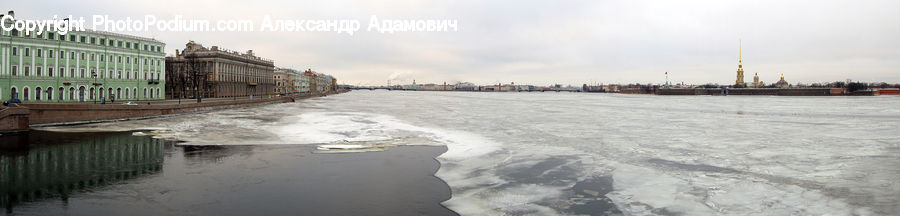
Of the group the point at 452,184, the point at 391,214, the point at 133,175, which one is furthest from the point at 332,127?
the point at 391,214

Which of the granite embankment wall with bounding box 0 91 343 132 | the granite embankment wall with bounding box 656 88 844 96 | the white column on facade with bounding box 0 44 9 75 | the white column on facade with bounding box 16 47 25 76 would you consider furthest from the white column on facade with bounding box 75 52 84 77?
the granite embankment wall with bounding box 656 88 844 96

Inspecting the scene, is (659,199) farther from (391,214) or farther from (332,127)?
(332,127)

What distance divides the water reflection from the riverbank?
0.09 feet

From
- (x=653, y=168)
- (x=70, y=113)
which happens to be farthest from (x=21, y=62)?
(x=653, y=168)

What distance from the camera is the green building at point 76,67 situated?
40844 millimetres

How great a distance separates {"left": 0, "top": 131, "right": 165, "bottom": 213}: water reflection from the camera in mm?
11555

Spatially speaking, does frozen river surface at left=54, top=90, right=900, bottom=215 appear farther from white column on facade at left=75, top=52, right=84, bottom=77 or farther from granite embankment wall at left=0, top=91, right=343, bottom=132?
white column on facade at left=75, top=52, right=84, bottom=77

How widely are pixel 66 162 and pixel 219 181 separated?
23.2 ft

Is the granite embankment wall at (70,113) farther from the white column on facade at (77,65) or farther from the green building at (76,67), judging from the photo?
the white column on facade at (77,65)

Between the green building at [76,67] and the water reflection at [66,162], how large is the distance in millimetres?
19397

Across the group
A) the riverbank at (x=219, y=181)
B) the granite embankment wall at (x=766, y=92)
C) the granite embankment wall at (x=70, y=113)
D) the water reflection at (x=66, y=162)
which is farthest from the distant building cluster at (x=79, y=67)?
the granite embankment wall at (x=766, y=92)

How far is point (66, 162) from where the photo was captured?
51.0 ft

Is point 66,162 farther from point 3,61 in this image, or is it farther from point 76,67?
point 76,67

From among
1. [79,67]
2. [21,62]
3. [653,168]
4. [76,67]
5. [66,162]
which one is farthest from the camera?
[79,67]
